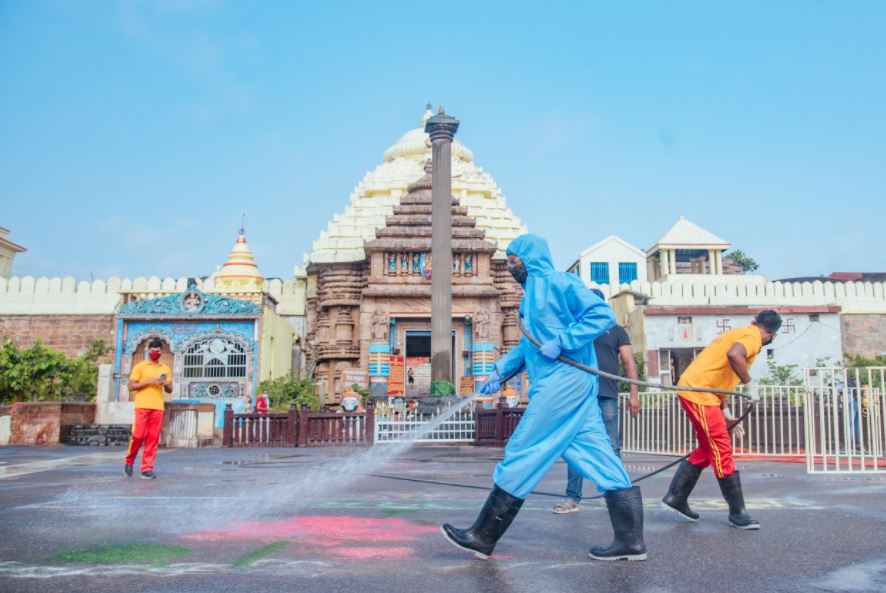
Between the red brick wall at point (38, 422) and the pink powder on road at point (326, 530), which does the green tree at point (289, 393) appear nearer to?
the red brick wall at point (38, 422)

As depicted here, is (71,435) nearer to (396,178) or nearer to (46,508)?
(46,508)

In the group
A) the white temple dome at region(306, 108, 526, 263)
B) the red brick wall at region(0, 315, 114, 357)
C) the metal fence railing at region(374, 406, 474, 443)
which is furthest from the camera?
the white temple dome at region(306, 108, 526, 263)

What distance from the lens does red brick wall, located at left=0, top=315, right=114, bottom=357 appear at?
1201 inches

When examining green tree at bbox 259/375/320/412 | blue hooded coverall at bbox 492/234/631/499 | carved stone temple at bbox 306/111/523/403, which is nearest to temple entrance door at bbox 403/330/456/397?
carved stone temple at bbox 306/111/523/403

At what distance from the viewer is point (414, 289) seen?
28688mm

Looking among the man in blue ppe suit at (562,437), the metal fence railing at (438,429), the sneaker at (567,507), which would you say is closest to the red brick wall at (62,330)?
the metal fence railing at (438,429)

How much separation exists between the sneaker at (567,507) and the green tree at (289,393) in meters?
19.5

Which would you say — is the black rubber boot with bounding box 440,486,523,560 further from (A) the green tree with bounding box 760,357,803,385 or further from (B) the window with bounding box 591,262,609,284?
(B) the window with bounding box 591,262,609,284

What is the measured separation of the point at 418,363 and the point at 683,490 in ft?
80.8

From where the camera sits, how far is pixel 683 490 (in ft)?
17.5

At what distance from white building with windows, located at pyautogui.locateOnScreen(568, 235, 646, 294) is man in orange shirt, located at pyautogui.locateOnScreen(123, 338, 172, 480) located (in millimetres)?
33093

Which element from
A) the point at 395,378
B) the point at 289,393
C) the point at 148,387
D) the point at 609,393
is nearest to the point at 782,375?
the point at 395,378

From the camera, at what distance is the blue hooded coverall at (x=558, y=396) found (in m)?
3.99

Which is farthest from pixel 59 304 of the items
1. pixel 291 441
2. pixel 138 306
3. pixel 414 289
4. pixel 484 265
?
pixel 291 441
